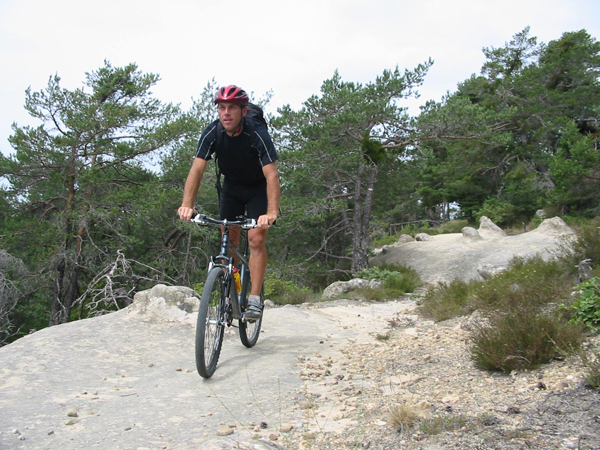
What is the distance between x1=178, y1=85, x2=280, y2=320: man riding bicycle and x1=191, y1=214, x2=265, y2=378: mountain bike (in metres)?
0.11

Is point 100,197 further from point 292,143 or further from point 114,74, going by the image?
point 292,143

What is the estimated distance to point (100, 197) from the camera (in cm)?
1328

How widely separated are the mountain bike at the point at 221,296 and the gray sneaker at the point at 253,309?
1.7 inches

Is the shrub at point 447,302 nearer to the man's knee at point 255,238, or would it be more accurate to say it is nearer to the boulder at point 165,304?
the man's knee at point 255,238

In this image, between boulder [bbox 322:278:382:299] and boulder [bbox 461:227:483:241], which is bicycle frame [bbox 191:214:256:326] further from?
boulder [bbox 461:227:483:241]

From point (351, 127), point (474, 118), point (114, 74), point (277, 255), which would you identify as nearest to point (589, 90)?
point (474, 118)

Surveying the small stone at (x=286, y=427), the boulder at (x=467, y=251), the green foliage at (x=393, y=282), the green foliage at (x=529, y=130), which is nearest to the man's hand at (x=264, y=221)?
the small stone at (x=286, y=427)

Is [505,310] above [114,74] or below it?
below

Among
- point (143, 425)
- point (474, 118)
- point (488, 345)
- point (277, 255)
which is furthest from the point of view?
point (277, 255)

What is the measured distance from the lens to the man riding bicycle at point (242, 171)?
389 centimetres

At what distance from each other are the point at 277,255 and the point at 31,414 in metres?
14.4

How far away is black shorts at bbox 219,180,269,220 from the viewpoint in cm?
438

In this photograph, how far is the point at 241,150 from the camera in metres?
4.12

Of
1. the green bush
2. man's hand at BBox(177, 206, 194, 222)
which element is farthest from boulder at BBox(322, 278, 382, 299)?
man's hand at BBox(177, 206, 194, 222)
